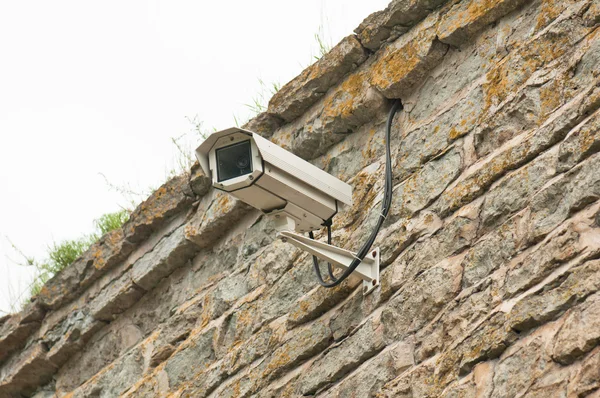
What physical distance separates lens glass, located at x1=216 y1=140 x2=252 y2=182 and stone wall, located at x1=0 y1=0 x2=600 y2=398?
22.2 inches

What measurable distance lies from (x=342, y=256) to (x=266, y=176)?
403mm

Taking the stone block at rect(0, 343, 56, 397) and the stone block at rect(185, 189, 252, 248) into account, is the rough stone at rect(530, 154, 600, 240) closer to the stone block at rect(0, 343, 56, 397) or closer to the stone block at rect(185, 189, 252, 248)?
the stone block at rect(185, 189, 252, 248)

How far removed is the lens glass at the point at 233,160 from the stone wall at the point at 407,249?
1.85ft

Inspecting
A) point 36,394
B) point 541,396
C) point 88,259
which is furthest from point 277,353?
point 36,394

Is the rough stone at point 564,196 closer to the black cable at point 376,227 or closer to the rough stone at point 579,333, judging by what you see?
the rough stone at point 579,333

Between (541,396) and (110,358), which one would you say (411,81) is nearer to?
(541,396)

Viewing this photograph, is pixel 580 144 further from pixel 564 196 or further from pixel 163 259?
pixel 163 259

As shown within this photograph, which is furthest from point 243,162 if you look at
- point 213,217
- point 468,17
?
point 213,217

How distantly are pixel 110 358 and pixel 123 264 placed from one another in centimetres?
49

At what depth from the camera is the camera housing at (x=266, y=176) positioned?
3.66 metres

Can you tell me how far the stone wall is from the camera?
2.88 metres

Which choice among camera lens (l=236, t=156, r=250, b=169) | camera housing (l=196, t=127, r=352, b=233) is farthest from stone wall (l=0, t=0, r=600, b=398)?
camera lens (l=236, t=156, r=250, b=169)

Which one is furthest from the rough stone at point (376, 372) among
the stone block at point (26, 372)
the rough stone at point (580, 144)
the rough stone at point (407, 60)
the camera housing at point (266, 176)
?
the stone block at point (26, 372)

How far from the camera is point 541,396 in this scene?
262 centimetres
